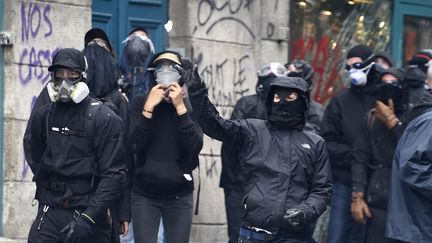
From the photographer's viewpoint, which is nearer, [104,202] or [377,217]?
[104,202]

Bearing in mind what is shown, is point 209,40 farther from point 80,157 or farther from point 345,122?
point 80,157

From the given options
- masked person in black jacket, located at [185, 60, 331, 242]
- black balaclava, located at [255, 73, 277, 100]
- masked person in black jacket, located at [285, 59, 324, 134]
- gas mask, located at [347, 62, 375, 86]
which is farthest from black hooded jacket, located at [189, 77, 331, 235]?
masked person in black jacket, located at [285, 59, 324, 134]

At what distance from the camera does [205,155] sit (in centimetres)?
1205

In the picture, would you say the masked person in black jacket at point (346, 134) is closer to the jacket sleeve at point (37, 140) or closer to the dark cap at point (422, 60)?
the dark cap at point (422, 60)

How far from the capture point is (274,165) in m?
7.70

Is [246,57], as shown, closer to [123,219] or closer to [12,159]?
[12,159]

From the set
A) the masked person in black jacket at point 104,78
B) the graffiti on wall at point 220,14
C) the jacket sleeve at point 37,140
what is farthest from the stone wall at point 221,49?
the jacket sleeve at point 37,140

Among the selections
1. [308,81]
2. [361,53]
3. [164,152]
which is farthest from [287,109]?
[361,53]

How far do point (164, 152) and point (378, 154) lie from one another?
77.3 inches

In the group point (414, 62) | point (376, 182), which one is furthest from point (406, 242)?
point (414, 62)

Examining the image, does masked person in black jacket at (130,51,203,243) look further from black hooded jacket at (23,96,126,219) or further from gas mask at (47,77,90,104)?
gas mask at (47,77,90,104)

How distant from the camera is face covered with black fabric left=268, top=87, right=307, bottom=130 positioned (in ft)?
Answer: 25.7

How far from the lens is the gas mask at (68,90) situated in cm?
778

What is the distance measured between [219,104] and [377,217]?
10.2ft
